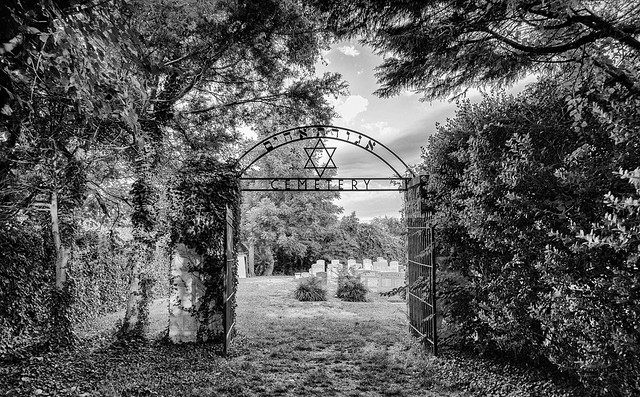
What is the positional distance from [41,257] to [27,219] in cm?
60

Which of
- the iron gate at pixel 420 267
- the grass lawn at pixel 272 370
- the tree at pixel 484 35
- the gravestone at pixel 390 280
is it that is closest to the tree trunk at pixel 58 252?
the grass lawn at pixel 272 370

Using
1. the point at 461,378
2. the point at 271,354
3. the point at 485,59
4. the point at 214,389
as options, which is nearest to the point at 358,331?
the point at 271,354

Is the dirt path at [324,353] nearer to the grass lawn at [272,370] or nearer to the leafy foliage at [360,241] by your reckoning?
the grass lawn at [272,370]

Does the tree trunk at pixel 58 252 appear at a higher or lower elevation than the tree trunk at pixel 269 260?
higher

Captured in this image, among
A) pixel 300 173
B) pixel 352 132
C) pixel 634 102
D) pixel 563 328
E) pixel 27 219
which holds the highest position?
pixel 300 173

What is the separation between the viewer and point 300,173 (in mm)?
21734

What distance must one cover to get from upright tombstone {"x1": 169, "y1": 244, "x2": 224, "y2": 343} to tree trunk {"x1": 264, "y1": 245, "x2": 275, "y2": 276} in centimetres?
1602

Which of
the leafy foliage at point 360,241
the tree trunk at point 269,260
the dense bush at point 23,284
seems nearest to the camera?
the dense bush at point 23,284

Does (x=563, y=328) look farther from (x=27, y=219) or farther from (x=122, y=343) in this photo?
(x=27, y=219)

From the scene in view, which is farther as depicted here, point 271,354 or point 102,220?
point 102,220

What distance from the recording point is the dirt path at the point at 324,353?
4570 millimetres

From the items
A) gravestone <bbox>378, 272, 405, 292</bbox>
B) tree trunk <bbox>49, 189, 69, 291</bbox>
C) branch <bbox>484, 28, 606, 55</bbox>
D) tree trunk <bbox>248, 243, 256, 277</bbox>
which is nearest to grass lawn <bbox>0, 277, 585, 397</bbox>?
tree trunk <bbox>49, 189, 69, 291</bbox>

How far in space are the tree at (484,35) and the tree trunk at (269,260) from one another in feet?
59.7

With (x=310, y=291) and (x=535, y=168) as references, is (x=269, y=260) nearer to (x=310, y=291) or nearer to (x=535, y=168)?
(x=310, y=291)
